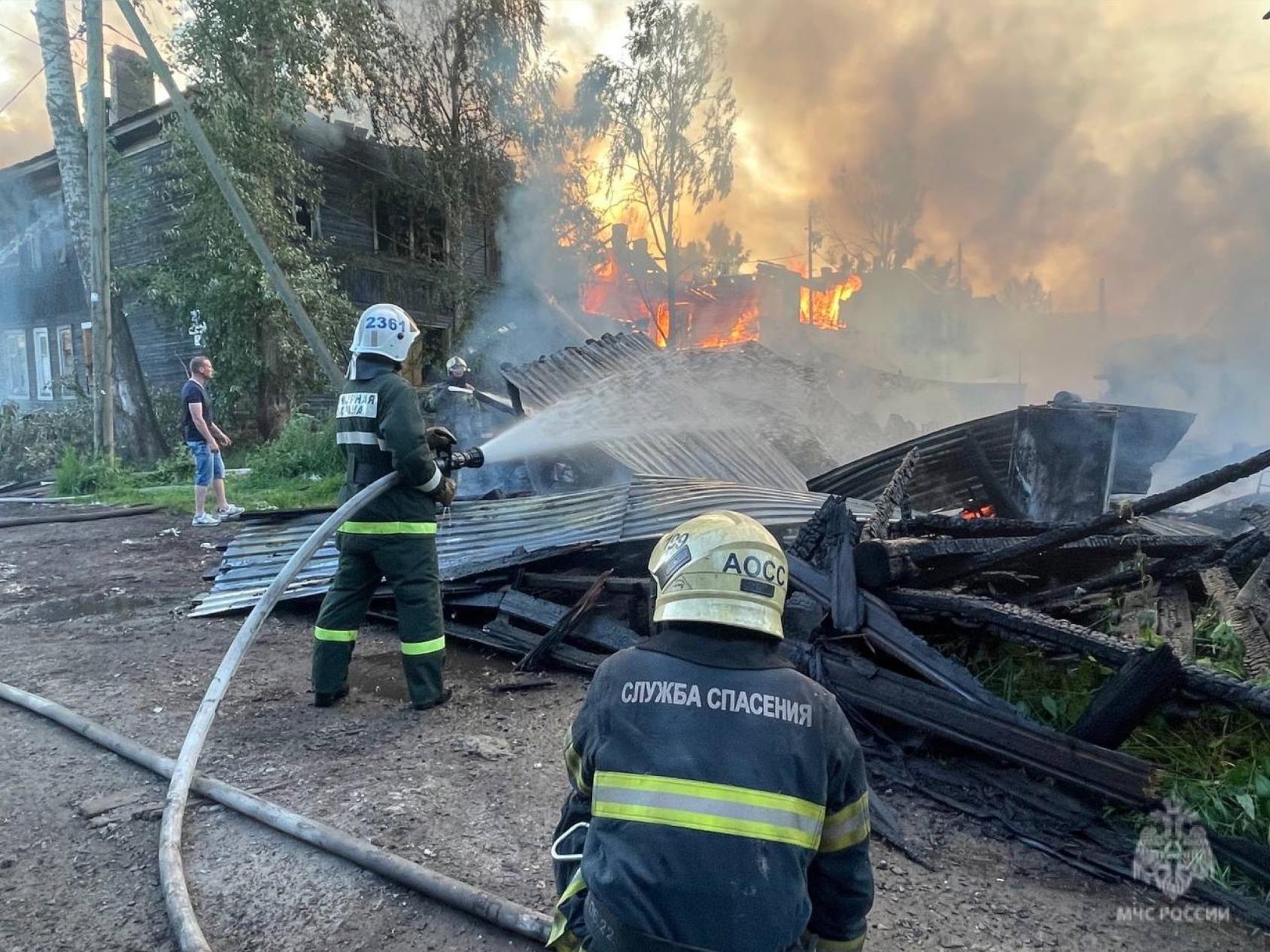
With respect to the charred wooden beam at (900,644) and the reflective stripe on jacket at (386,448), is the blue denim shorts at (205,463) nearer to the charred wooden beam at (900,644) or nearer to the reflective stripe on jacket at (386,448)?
the reflective stripe on jacket at (386,448)

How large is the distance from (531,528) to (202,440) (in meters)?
4.76

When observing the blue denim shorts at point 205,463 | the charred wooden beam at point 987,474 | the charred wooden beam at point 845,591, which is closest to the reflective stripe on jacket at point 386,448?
the charred wooden beam at point 845,591

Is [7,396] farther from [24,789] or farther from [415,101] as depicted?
[24,789]

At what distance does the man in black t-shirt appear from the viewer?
8.33 m

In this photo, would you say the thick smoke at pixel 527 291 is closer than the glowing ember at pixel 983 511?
No

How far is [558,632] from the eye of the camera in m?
4.52

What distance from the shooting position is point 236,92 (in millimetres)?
→ 13359

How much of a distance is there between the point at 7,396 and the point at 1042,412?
2595 centimetres

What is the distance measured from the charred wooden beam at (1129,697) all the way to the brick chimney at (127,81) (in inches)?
843

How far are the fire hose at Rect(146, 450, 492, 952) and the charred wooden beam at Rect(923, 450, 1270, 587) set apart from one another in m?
2.38

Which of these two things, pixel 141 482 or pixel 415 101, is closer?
pixel 141 482

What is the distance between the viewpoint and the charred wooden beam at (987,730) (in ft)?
8.82

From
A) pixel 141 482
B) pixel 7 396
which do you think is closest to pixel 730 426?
pixel 141 482

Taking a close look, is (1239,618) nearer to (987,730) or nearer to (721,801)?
(987,730)
